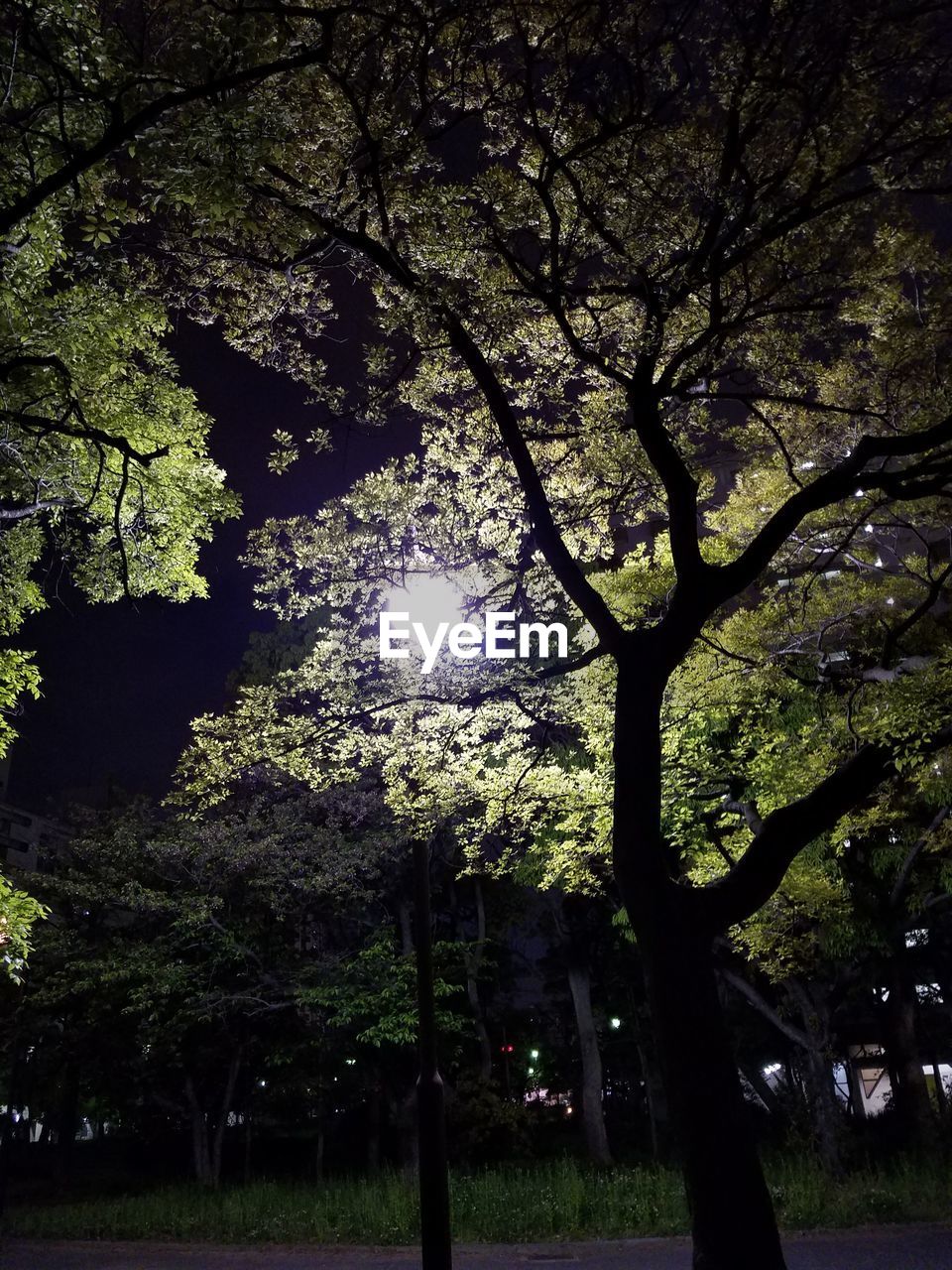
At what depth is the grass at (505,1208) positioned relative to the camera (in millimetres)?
12141

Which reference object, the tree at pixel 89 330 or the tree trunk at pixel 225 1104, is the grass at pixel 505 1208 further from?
the tree at pixel 89 330

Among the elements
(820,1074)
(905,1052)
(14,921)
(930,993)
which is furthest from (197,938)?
(930,993)

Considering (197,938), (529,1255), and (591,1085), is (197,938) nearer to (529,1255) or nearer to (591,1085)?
(529,1255)

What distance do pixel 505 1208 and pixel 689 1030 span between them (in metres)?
10.3

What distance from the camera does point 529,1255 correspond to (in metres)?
11.8

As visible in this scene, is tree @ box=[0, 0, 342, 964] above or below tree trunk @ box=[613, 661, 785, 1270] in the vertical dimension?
above

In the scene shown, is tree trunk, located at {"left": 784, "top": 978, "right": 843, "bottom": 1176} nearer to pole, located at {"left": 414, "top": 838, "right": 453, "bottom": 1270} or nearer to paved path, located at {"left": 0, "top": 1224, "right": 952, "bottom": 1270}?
paved path, located at {"left": 0, "top": 1224, "right": 952, "bottom": 1270}

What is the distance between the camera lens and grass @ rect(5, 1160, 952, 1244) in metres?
12.1

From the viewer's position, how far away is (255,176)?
6469 mm

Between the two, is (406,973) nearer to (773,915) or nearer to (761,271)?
(773,915)

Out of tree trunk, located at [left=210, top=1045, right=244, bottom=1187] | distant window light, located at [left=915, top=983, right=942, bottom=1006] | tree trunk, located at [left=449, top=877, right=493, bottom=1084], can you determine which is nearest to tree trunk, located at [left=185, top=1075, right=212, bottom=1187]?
tree trunk, located at [left=210, top=1045, right=244, bottom=1187]

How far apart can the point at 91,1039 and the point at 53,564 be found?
1326 centimetres

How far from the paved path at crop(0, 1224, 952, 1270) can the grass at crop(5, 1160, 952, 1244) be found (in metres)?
0.35

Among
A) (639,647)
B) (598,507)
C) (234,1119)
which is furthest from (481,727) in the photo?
(234,1119)
